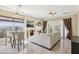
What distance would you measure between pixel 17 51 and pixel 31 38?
1.34 feet

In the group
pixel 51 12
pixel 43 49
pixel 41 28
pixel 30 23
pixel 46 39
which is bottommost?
pixel 43 49

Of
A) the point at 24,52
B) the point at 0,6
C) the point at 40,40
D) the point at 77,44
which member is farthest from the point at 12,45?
the point at 77,44

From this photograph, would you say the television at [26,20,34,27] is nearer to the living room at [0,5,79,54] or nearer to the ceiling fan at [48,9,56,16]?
the living room at [0,5,79,54]

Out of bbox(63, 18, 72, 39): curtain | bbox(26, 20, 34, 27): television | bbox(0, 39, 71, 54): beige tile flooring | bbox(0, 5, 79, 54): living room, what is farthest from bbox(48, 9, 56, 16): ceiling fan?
bbox(0, 39, 71, 54): beige tile flooring

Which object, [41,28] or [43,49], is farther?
[41,28]

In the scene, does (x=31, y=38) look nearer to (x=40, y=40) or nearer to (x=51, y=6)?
(x=40, y=40)

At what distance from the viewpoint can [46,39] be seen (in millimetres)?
2072

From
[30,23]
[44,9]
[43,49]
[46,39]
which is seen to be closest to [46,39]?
[46,39]

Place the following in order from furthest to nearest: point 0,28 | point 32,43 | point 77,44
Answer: point 32,43 → point 0,28 → point 77,44

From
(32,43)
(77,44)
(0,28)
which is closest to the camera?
(77,44)

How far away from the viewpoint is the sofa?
2.04 m

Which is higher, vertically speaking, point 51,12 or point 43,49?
point 51,12

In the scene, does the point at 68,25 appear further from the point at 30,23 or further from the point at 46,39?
the point at 30,23

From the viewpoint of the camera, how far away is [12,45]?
77.8 inches
